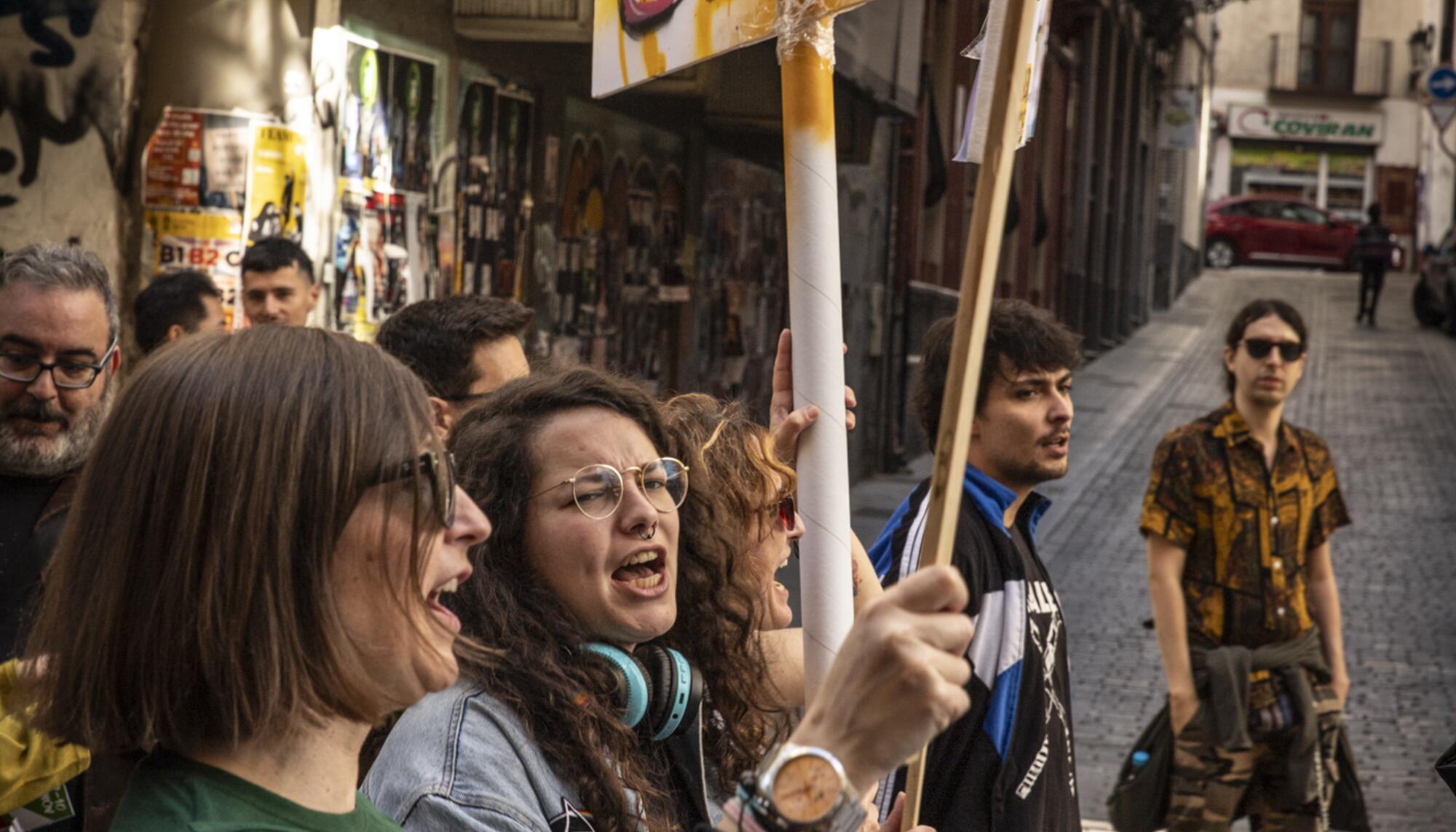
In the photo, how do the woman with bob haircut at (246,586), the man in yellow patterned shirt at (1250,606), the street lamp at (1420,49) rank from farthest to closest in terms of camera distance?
1. the street lamp at (1420,49)
2. the man in yellow patterned shirt at (1250,606)
3. the woman with bob haircut at (246,586)

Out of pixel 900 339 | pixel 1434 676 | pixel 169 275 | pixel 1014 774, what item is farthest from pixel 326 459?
pixel 900 339

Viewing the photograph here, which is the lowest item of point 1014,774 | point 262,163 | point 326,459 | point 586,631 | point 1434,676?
point 1434,676

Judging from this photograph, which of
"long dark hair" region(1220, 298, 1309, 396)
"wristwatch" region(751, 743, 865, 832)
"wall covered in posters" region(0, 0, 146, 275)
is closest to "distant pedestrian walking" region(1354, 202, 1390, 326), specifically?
"long dark hair" region(1220, 298, 1309, 396)

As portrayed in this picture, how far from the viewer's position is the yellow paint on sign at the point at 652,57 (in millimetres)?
2257

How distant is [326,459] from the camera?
1697 mm

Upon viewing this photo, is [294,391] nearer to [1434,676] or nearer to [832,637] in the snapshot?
[832,637]

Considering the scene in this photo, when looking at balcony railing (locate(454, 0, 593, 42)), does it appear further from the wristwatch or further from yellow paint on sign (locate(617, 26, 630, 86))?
the wristwatch

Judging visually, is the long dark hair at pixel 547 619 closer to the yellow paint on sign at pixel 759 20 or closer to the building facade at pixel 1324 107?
the yellow paint on sign at pixel 759 20

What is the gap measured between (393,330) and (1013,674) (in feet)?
5.31

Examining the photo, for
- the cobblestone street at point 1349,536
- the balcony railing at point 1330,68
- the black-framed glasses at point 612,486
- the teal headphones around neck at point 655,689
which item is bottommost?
the cobblestone street at point 1349,536

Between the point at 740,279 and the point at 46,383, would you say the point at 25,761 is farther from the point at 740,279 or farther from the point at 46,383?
the point at 740,279

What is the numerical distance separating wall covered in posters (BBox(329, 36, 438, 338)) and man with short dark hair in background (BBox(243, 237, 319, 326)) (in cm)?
113

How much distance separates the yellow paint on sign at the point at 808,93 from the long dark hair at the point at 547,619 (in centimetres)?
60

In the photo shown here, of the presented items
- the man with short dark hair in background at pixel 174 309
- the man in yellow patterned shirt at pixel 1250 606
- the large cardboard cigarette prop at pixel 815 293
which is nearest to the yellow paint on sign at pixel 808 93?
the large cardboard cigarette prop at pixel 815 293
